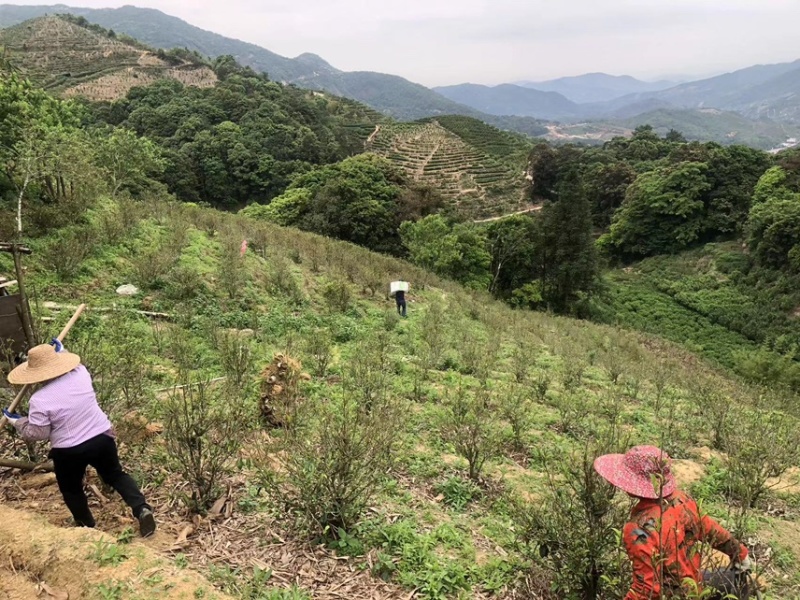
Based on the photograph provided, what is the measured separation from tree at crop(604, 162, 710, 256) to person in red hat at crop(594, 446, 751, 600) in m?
38.9

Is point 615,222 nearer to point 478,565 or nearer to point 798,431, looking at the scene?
point 798,431

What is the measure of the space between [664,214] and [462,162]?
3130cm

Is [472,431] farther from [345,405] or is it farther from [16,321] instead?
[16,321]

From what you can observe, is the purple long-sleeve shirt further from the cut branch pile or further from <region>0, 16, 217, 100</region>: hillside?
<region>0, 16, 217, 100</region>: hillside

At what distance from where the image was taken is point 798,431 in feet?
23.5

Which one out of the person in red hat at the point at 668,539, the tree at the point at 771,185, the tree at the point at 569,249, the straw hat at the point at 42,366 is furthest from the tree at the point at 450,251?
the tree at the point at 771,185

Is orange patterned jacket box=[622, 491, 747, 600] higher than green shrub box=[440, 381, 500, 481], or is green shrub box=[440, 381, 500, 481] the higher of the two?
orange patterned jacket box=[622, 491, 747, 600]

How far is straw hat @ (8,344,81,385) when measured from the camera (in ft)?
10.6

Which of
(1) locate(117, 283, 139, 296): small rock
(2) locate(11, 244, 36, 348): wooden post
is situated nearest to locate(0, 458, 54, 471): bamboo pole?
(2) locate(11, 244, 36, 348): wooden post

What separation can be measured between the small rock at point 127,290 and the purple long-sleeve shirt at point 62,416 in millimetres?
5568

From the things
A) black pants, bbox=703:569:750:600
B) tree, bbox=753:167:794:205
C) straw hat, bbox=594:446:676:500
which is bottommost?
black pants, bbox=703:569:750:600

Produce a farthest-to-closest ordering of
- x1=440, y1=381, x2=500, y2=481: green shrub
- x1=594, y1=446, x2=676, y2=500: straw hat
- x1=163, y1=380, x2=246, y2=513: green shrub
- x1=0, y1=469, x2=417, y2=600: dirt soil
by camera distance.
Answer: x1=440, y1=381, x2=500, y2=481: green shrub < x1=163, y1=380, x2=246, y2=513: green shrub < x1=0, y1=469, x2=417, y2=600: dirt soil < x1=594, y1=446, x2=676, y2=500: straw hat

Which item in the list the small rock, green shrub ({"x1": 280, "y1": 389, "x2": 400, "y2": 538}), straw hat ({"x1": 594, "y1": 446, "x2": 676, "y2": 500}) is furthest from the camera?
the small rock

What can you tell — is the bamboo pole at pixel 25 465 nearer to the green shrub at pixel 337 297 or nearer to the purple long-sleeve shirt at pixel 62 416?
the purple long-sleeve shirt at pixel 62 416
